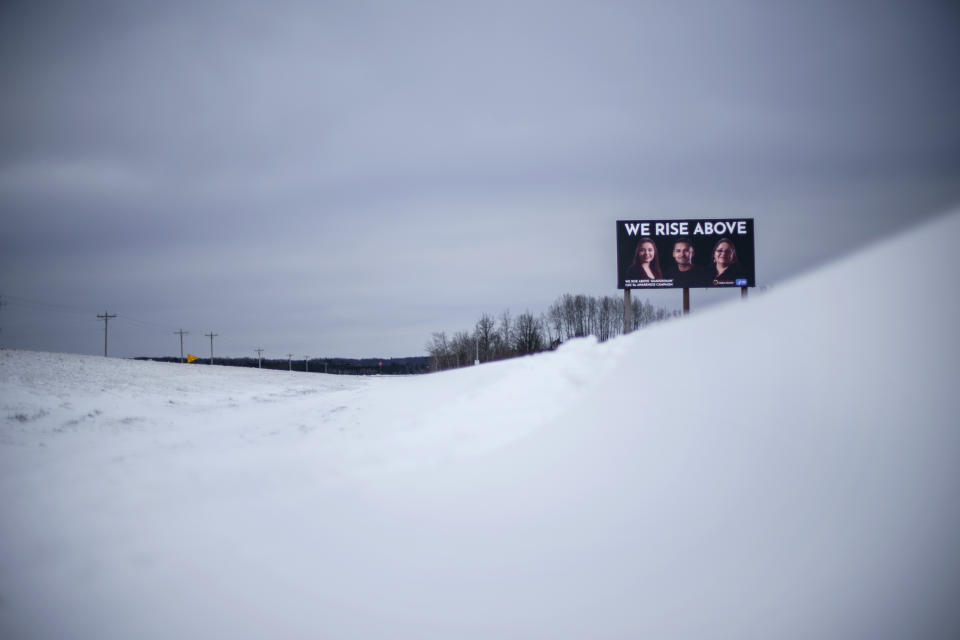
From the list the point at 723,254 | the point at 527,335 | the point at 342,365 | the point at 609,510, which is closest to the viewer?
the point at 609,510

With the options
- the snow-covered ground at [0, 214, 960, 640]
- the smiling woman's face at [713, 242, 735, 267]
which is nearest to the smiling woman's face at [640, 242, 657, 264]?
the smiling woman's face at [713, 242, 735, 267]

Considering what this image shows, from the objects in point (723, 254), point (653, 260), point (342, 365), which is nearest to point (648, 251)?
point (653, 260)

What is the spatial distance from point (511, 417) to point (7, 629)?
335cm

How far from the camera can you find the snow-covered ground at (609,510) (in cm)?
254

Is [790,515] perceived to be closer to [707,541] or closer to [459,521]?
[707,541]

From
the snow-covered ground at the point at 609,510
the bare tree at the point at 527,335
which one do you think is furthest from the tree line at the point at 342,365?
the snow-covered ground at the point at 609,510

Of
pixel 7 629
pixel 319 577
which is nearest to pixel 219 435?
pixel 7 629

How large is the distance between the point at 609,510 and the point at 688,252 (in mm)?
19968

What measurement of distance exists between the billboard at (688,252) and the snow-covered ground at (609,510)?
55.7ft

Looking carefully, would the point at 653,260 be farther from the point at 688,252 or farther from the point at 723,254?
the point at 723,254

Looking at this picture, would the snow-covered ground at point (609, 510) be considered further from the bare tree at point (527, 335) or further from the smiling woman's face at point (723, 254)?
the bare tree at point (527, 335)

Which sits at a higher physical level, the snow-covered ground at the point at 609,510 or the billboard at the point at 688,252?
the billboard at the point at 688,252

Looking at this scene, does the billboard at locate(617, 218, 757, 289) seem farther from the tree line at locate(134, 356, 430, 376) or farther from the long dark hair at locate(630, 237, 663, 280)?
the tree line at locate(134, 356, 430, 376)

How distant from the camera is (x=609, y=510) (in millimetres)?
3053
